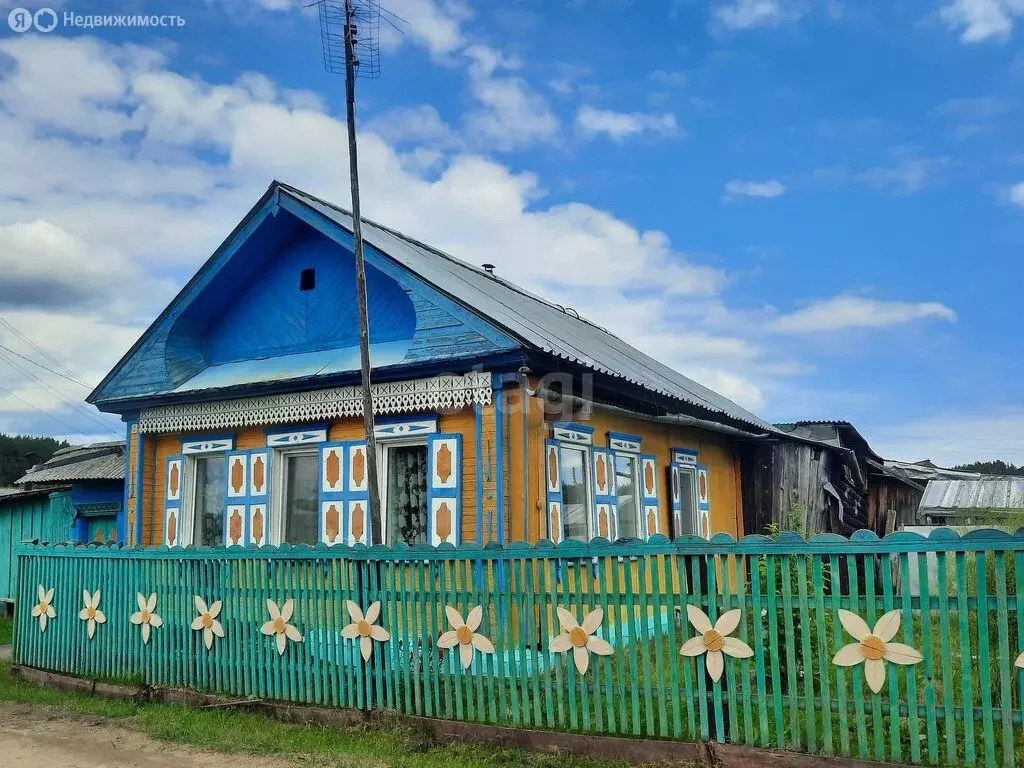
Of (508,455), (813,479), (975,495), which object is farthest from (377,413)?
(975,495)

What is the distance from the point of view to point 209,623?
306 inches

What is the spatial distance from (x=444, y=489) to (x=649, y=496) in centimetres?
353

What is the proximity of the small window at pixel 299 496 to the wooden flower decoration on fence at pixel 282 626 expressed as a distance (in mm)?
3089

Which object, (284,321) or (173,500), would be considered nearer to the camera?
(284,321)

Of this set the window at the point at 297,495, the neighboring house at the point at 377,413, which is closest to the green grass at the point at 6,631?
the neighboring house at the point at 377,413

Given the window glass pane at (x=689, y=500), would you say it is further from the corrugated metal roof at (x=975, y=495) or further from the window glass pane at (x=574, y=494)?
the corrugated metal roof at (x=975, y=495)

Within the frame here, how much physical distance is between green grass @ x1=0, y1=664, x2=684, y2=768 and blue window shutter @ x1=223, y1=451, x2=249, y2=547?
2.95 metres

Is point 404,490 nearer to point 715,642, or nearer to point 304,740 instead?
point 304,740

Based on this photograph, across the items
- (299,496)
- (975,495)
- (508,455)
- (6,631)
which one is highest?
(508,455)

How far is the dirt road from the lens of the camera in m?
6.11

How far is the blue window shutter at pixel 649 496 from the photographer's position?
11.4 m

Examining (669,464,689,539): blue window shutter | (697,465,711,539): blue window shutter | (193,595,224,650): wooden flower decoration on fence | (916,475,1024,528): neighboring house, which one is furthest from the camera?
(916,475,1024,528): neighboring house

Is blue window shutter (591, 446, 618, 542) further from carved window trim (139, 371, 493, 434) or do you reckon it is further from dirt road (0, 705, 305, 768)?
dirt road (0, 705, 305, 768)

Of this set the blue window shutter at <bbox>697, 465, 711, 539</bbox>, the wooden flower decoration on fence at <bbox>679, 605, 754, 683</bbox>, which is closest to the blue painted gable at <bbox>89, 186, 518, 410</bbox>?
the wooden flower decoration on fence at <bbox>679, 605, 754, 683</bbox>
